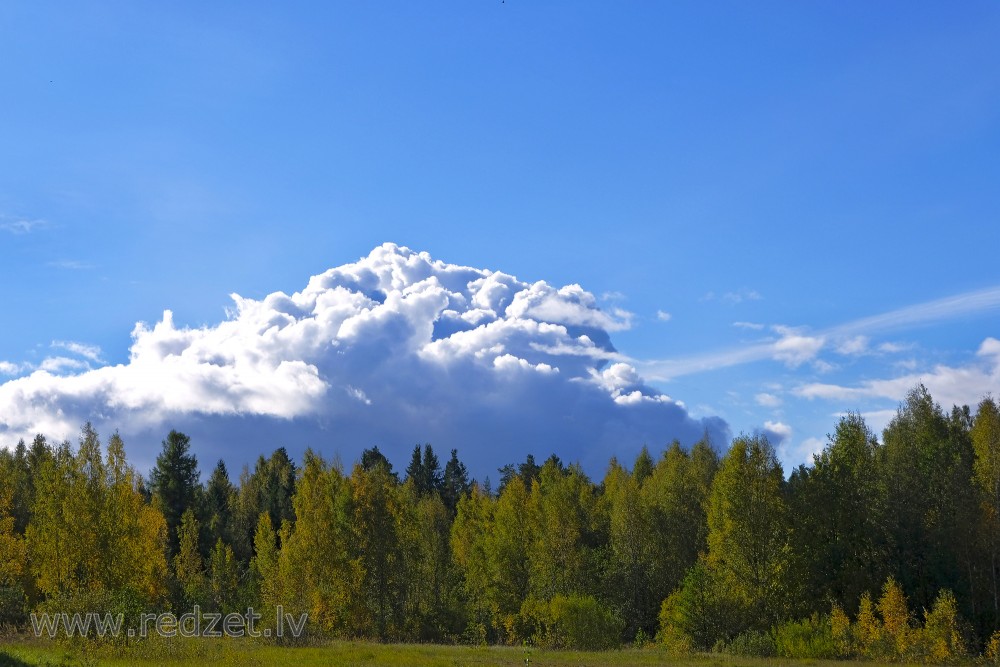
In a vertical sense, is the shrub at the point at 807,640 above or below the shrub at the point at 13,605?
below

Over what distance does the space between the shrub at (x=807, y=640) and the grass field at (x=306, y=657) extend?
4355mm

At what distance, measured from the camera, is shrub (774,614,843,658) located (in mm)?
52875

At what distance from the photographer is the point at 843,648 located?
5341 cm

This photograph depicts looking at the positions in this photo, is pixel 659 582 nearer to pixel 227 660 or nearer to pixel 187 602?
pixel 187 602

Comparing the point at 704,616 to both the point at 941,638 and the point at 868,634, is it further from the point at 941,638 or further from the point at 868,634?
the point at 941,638

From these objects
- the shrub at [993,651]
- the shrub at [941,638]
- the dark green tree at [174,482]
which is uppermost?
the dark green tree at [174,482]

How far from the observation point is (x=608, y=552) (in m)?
85.9

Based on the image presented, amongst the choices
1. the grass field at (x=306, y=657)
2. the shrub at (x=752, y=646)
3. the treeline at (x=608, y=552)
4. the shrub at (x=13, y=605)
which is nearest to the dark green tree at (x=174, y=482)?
the treeline at (x=608, y=552)

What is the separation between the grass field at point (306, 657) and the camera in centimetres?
3759

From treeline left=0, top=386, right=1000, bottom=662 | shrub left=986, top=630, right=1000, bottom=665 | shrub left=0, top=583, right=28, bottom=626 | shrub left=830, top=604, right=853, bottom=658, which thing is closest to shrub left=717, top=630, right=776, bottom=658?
treeline left=0, top=386, right=1000, bottom=662

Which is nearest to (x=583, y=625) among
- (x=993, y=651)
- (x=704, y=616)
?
(x=704, y=616)

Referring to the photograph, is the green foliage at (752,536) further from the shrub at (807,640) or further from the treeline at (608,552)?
the shrub at (807,640)

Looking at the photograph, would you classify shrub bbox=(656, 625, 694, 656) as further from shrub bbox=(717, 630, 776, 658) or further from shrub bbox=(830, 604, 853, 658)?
shrub bbox=(830, 604, 853, 658)

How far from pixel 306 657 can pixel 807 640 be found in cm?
3155
